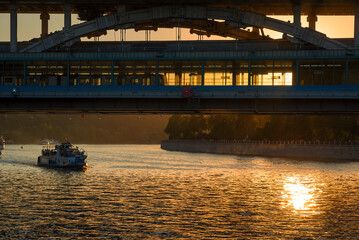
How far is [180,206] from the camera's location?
5675 cm

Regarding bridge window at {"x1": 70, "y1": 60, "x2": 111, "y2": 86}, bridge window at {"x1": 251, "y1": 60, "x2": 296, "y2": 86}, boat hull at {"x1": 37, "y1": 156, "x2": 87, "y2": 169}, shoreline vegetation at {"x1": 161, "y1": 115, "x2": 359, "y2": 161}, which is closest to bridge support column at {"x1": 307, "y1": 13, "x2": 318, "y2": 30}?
bridge window at {"x1": 251, "y1": 60, "x2": 296, "y2": 86}

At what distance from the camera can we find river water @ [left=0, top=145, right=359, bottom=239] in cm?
4422

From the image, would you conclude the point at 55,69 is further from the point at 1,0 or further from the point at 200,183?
the point at 200,183

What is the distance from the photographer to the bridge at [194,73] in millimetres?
70725

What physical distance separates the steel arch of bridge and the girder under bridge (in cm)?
999

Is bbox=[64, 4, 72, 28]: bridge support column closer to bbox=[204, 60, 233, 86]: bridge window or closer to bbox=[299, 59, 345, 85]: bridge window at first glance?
bbox=[204, 60, 233, 86]: bridge window

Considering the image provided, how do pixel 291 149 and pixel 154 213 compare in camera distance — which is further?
pixel 291 149

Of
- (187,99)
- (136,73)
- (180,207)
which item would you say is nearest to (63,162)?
(136,73)

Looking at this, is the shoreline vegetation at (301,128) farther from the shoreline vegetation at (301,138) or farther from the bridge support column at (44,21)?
the bridge support column at (44,21)

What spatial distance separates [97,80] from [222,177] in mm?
23514

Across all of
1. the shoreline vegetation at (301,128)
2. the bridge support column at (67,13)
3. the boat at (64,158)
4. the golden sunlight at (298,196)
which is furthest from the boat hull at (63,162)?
the shoreline vegetation at (301,128)

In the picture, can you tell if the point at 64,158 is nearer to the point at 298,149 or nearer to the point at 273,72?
the point at 273,72

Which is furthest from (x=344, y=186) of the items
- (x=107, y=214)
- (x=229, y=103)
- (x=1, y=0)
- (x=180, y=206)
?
(x=1, y=0)

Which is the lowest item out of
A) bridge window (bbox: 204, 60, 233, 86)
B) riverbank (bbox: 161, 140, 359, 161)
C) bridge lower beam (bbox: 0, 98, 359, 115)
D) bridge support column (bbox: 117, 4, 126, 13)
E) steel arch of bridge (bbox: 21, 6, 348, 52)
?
riverbank (bbox: 161, 140, 359, 161)
